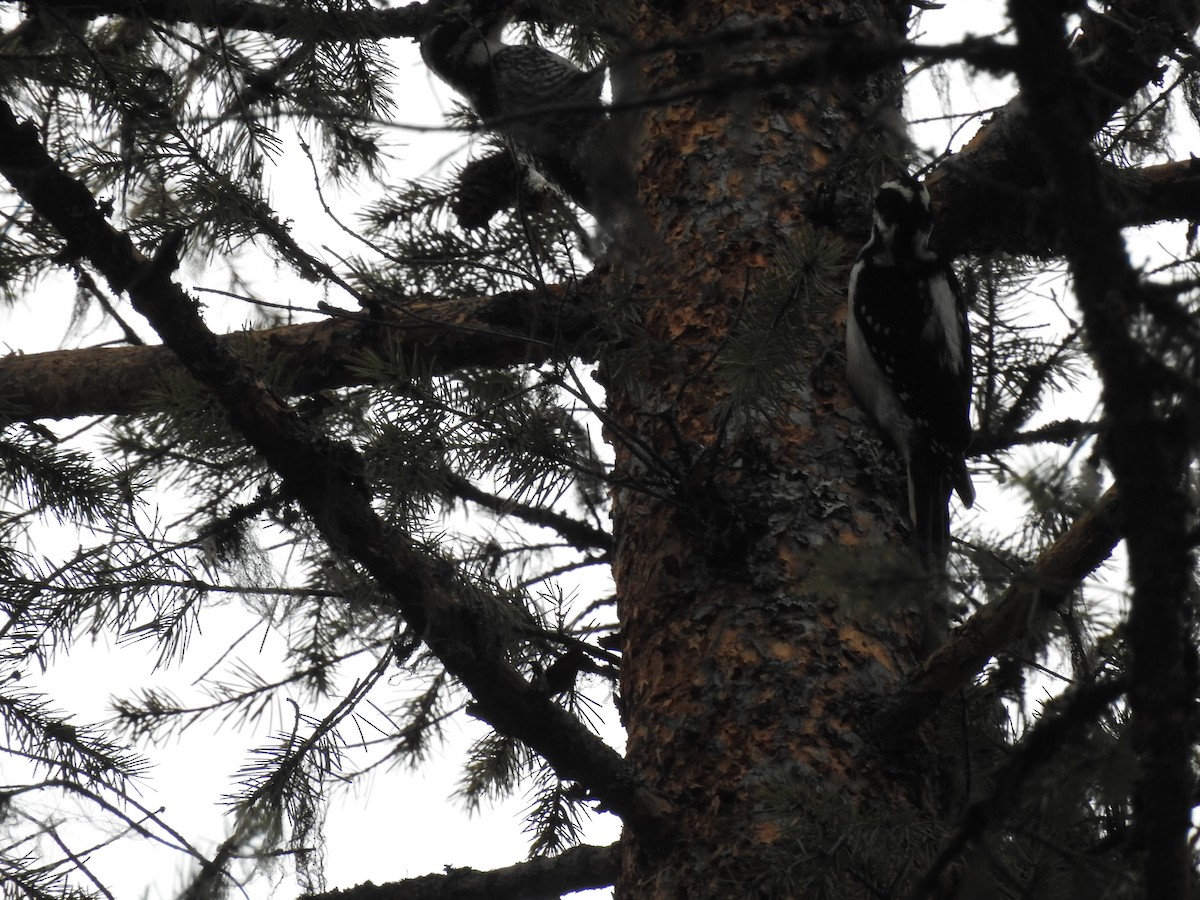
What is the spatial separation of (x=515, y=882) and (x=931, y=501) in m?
1.20

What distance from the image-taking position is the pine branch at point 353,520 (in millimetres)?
1708

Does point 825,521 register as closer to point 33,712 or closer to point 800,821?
point 800,821

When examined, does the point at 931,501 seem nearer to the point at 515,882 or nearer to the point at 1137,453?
the point at 515,882

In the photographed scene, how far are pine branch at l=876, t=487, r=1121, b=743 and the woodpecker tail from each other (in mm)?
569

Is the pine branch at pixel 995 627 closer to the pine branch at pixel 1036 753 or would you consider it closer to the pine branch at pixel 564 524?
the pine branch at pixel 1036 753

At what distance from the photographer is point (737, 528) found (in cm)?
200

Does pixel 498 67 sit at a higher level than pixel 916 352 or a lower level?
higher

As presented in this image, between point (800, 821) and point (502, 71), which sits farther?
point (502, 71)

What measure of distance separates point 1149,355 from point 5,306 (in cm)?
274

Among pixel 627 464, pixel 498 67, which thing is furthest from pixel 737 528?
pixel 498 67

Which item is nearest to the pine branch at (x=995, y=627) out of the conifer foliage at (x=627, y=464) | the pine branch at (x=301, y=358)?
the conifer foliage at (x=627, y=464)

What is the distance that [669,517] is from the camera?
2.10 metres

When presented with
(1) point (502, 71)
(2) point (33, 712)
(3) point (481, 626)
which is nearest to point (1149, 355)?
(3) point (481, 626)

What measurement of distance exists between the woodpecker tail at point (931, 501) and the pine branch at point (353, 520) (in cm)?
87
